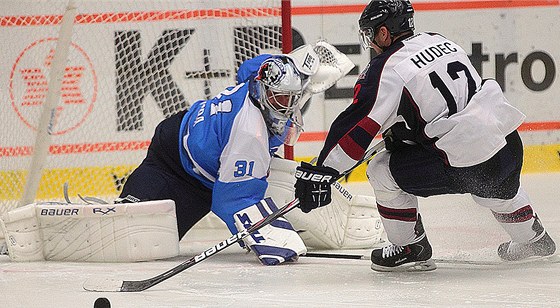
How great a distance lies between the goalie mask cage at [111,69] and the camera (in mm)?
4781

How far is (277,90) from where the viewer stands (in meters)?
3.65

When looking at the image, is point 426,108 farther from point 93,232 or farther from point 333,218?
point 93,232

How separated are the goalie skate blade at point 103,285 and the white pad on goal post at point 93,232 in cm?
54

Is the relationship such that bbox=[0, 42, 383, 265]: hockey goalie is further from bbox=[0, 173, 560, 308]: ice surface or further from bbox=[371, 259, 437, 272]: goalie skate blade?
bbox=[371, 259, 437, 272]: goalie skate blade

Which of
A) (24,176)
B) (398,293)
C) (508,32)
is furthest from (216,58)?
(398,293)

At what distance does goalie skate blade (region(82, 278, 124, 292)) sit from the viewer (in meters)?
3.12

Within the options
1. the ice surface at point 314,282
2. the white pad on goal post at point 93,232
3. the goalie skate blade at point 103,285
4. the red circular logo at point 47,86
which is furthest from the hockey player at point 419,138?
the red circular logo at point 47,86

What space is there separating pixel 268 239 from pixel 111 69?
1697 millimetres

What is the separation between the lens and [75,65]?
16.6 feet

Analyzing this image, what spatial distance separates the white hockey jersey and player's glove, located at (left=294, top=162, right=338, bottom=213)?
0.04 metres

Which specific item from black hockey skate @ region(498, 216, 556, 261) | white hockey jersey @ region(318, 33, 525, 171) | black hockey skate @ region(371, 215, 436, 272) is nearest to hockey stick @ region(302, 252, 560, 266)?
black hockey skate @ region(498, 216, 556, 261)

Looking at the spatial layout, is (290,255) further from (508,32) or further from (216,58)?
(508,32)

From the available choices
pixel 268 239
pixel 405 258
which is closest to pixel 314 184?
pixel 405 258

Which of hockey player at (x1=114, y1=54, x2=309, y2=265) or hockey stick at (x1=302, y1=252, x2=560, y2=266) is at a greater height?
hockey player at (x1=114, y1=54, x2=309, y2=265)
